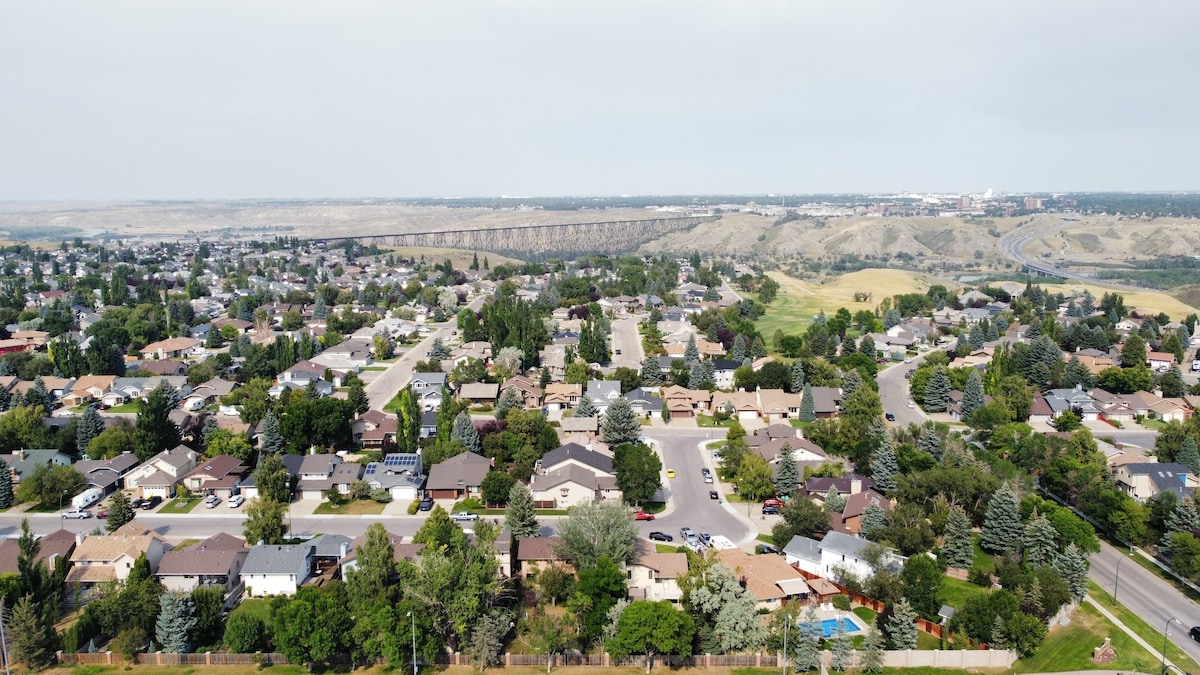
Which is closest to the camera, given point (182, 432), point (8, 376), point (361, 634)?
point (361, 634)

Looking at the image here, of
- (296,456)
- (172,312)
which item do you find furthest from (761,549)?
(172,312)

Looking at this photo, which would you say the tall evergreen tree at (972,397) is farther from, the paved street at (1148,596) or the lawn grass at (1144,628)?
the lawn grass at (1144,628)

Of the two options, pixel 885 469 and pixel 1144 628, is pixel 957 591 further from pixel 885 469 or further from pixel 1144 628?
pixel 885 469

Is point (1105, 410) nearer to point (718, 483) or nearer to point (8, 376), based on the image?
point (718, 483)

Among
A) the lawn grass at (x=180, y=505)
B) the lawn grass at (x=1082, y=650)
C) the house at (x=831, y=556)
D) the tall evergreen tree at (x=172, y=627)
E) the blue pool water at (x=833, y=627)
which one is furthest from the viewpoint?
the lawn grass at (x=180, y=505)

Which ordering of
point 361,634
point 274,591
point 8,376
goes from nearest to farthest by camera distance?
point 361,634, point 274,591, point 8,376

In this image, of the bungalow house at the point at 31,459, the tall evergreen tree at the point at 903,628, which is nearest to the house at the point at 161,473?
the bungalow house at the point at 31,459

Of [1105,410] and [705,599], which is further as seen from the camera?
[1105,410]
